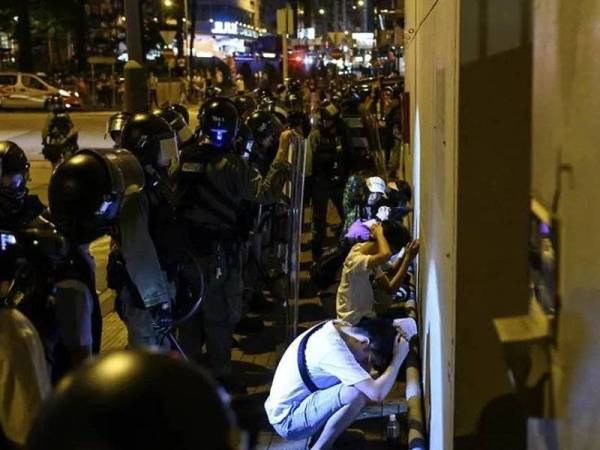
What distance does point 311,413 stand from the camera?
16.8ft

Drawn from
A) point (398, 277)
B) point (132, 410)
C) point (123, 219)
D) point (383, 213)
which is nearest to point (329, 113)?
point (383, 213)

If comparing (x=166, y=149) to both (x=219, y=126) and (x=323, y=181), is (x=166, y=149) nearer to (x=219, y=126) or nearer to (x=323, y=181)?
(x=219, y=126)

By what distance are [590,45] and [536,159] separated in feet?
2.64

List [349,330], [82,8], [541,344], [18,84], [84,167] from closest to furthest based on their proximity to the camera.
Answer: [541,344] → [84,167] → [349,330] → [18,84] → [82,8]

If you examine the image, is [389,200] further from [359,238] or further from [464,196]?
[464,196]

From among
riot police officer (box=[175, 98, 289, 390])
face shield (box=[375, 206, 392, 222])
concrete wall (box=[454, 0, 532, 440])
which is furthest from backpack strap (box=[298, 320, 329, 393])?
concrete wall (box=[454, 0, 532, 440])

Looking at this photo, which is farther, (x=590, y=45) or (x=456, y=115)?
(x=456, y=115)

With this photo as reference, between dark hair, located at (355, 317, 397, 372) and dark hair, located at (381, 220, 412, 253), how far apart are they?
565mm

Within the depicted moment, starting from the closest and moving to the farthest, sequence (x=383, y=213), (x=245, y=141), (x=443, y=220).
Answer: (x=443, y=220)
(x=383, y=213)
(x=245, y=141)

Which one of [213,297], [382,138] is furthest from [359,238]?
[382,138]

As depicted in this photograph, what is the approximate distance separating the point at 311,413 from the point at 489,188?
2.28 meters

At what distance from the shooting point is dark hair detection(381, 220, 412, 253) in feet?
19.7

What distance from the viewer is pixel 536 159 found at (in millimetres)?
2848

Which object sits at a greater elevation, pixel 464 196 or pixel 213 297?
pixel 464 196
